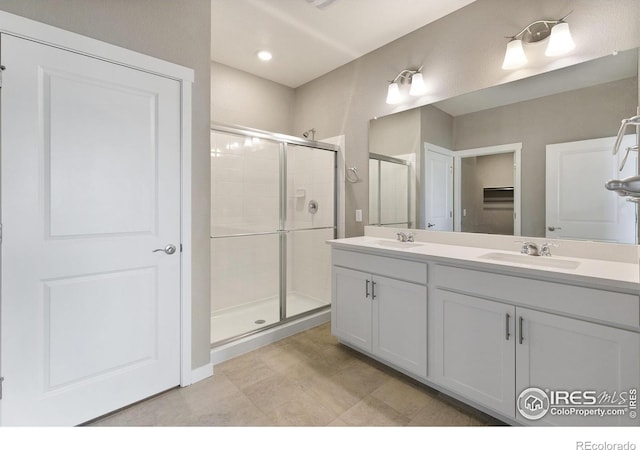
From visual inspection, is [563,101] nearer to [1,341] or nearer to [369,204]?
[369,204]

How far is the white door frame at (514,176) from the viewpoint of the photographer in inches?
76.8

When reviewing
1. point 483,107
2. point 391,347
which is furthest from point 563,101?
point 391,347

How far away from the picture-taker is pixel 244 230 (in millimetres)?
2893

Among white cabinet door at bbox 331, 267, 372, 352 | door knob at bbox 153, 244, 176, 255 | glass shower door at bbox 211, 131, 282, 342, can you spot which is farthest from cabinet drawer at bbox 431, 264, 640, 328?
glass shower door at bbox 211, 131, 282, 342

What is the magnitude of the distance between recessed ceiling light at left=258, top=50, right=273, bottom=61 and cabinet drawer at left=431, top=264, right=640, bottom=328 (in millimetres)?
2457

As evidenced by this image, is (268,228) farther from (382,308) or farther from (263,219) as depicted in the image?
(382,308)

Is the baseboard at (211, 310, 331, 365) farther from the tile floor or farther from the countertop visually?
the countertop

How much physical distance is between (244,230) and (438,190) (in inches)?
70.9

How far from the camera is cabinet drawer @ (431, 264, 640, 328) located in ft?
3.88

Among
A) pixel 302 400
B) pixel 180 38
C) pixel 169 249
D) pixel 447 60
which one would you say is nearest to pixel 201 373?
pixel 302 400

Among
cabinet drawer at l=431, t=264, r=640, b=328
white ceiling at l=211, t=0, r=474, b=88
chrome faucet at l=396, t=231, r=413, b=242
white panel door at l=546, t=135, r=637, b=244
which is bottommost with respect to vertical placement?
cabinet drawer at l=431, t=264, r=640, b=328

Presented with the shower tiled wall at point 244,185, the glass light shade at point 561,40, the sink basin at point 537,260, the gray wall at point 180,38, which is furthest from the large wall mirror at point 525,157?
the gray wall at point 180,38

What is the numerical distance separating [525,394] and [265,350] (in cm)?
176

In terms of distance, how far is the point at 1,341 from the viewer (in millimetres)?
1339
